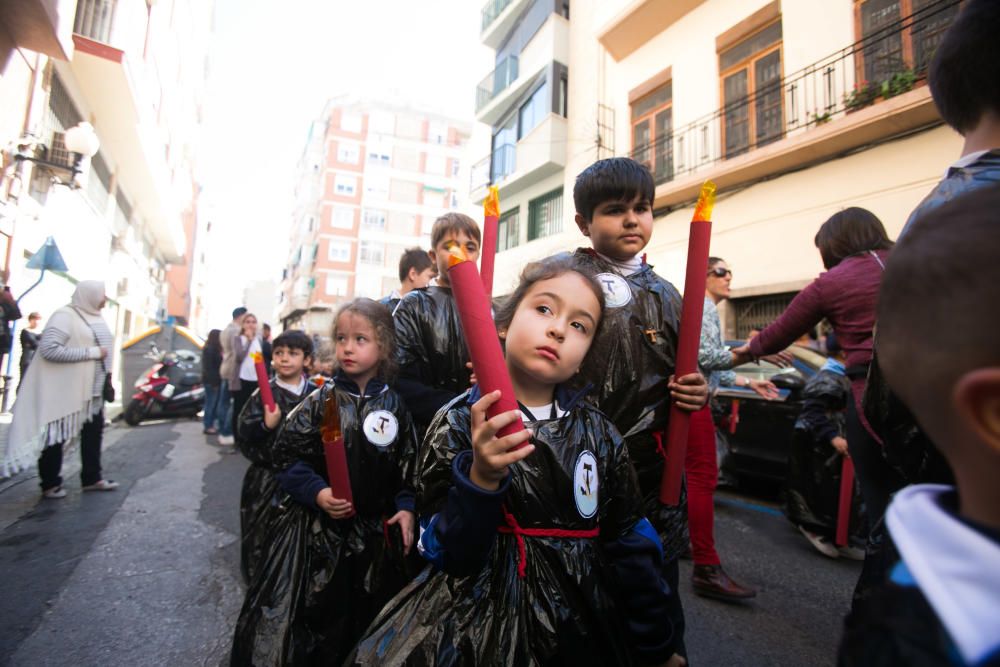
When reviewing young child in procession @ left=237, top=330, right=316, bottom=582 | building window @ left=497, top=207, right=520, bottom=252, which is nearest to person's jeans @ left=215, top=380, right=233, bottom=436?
young child in procession @ left=237, top=330, right=316, bottom=582

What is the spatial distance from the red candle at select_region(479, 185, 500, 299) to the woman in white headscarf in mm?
3938

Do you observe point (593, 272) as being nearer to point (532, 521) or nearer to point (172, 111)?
point (532, 521)

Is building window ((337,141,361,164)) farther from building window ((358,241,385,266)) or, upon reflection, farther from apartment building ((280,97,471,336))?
building window ((358,241,385,266))

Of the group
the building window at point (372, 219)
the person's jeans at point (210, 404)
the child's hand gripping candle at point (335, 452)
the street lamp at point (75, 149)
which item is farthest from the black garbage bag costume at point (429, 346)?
the building window at point (372, 219)

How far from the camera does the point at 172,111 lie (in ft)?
55.6

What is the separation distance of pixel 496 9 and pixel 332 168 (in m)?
26.3

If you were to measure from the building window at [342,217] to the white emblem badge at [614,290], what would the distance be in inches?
1592

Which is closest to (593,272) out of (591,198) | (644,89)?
(591,198)

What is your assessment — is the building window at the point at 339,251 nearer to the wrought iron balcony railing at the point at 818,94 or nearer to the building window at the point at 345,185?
the building window at the point at 345,185

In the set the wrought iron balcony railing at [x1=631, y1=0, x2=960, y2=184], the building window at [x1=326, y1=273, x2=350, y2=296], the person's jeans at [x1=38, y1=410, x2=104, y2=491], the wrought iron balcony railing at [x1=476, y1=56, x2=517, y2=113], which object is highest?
the wrought iron balcony railing at [x1=476, y1=56, x2=517, y2=113]

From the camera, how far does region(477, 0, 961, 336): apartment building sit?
695cm

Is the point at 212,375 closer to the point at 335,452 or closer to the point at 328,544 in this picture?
the point at 328,544

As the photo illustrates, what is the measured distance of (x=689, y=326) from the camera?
153 cm

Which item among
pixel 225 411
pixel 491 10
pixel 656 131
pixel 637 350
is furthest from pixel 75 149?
pixel 491 10
